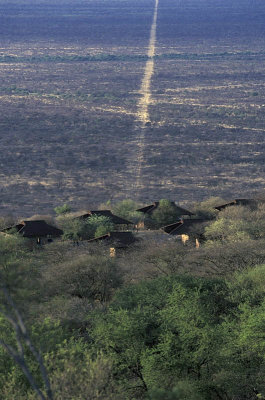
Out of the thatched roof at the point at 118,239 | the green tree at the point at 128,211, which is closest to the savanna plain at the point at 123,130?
the green tree at the point at 128,211

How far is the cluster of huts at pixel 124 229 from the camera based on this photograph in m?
42.8

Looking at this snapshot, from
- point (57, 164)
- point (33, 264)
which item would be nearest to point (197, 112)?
point (57, 164)

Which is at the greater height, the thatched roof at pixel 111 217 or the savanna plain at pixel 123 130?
the thatched roof at pixel 111 217

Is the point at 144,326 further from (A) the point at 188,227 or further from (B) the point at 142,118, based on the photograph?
(B) the point at 142,118

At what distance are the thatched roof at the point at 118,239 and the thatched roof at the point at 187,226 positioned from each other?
363cm

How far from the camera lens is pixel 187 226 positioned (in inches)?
1805

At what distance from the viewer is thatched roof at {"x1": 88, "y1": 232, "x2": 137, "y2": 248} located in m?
41.9

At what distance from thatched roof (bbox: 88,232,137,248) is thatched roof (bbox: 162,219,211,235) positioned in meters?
3.63

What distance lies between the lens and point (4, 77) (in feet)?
469

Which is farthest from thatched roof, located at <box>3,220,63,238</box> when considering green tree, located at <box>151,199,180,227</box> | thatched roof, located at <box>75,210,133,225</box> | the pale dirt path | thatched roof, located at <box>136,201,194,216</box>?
the pale dirt path

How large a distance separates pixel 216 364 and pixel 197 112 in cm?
8340

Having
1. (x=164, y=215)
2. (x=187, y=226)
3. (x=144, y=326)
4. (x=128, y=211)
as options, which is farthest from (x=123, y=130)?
(x=144, y=326)

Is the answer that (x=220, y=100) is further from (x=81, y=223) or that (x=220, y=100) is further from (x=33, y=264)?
(x=33, y=264)

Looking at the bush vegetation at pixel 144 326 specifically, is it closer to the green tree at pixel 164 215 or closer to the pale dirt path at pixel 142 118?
the green tree at pixel 164 215
